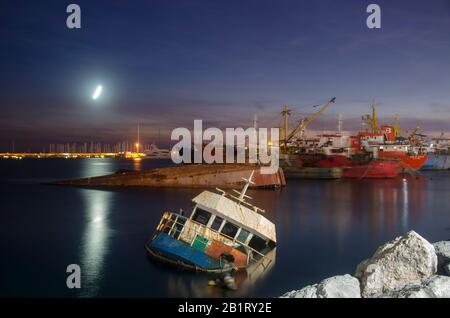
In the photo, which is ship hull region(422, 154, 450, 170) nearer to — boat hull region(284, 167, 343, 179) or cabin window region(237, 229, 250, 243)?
boat hull region(284, 167, 343, 179)

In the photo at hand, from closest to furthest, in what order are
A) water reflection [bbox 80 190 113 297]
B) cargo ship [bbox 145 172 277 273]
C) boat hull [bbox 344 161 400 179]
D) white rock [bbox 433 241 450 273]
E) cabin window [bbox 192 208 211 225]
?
white rock [bbox 433 241 450 273], cargo ship [bbox 145 172 277 273], cabin window [bbox 192 208 211 225], water reflection [bbox 80 190 113 297], boat hull [bbox 344 161 400 179]

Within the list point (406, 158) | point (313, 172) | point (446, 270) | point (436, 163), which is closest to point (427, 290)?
point (446, 270)

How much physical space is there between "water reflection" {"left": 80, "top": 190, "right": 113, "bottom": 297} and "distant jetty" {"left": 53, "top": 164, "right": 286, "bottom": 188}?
8.62m

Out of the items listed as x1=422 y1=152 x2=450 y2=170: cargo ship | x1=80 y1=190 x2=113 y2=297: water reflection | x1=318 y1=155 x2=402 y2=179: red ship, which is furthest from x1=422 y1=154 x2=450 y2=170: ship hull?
x1=80 y1=190 x2=113 y2=297: water reflection

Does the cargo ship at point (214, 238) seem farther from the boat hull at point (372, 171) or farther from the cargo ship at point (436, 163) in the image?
the cargo ship at point (436, 163)

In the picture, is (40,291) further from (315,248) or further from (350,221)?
(350,221)

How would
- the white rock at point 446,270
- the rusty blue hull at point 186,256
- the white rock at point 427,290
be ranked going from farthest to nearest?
1. the rusty blue hull at point 186,256
2. the white rock at point 446,270
3. the white rock at point 427,290

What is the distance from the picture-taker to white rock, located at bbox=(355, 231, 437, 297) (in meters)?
10.3

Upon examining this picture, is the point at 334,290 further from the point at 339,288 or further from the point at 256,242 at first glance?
the point at 256,242

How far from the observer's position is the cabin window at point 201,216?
595 inches

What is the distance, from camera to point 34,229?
27.0 metres

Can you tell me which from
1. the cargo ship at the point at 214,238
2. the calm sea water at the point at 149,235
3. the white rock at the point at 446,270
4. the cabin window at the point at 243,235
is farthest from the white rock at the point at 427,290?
the cabin window at the point at 243,235

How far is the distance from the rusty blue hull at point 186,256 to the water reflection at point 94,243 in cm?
290
